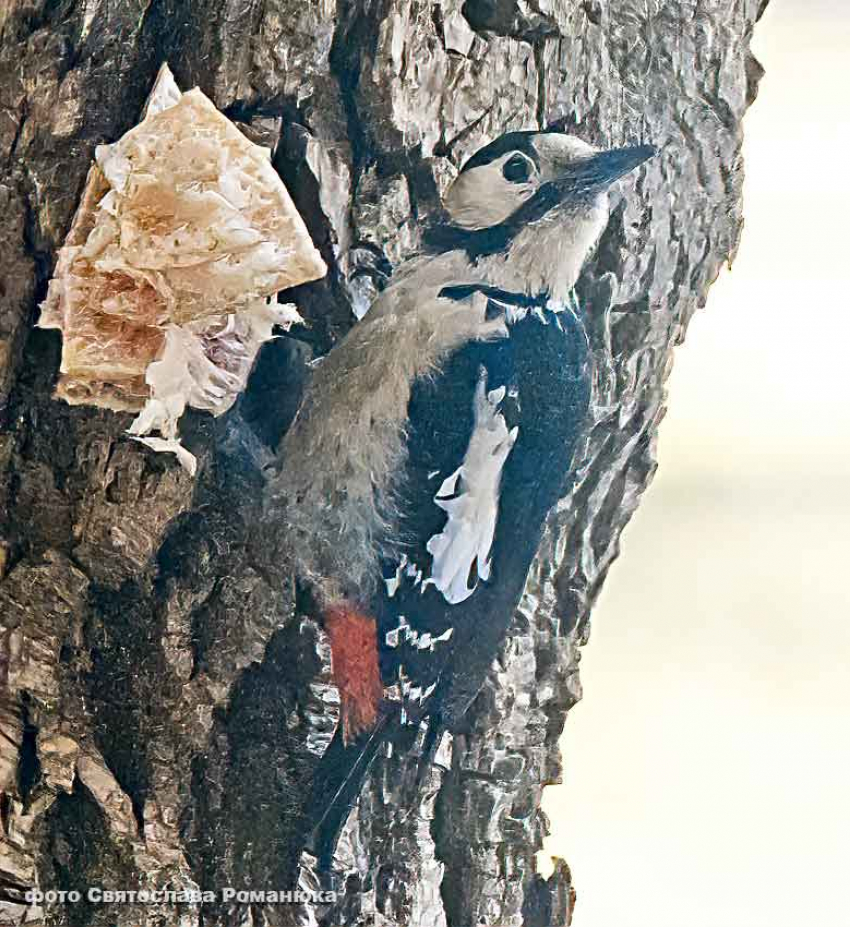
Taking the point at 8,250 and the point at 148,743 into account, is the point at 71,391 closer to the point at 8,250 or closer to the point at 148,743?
the point at 8,250

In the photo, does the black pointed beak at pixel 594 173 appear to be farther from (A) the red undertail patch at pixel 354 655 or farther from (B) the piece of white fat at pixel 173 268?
(A) the red undertail patch at pixel 354 655

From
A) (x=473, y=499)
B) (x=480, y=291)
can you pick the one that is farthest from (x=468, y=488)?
(x=480, y=291)

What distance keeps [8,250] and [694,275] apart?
1.49 feet

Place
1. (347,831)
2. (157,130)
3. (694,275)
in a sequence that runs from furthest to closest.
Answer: (694,275) → (347,831) → (157,130)

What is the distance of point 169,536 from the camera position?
0.70 meters

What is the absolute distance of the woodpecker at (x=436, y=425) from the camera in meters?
0.69

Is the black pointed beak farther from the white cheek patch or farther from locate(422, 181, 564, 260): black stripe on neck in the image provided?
the white cheek patch

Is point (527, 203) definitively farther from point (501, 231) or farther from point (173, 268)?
point (173, 268)

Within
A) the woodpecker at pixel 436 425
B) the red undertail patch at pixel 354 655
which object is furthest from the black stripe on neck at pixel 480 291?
the red undertail patch at pixel 354 655

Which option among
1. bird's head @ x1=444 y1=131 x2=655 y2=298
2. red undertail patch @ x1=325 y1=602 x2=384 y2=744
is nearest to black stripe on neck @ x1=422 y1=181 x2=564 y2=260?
bird's head @ x1=444 y1=131 x2=655 y2=298

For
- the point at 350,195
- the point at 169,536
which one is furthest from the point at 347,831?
the point at 350,195

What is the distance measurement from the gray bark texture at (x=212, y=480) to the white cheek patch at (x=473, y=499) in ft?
0.27

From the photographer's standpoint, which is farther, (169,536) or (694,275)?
(694,275)

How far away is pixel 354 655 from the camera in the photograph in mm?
711
